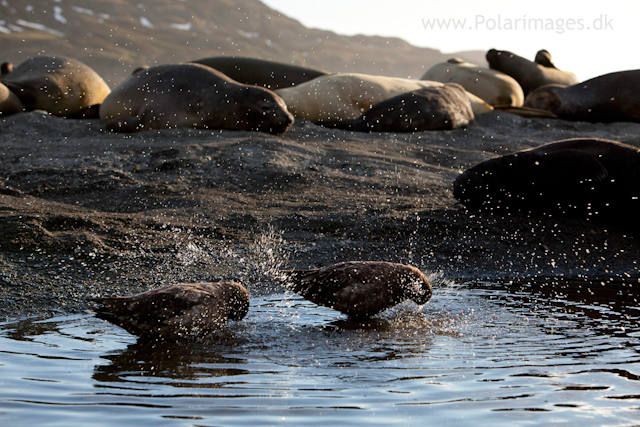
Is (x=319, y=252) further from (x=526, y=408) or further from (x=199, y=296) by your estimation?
(x=526, y=408)

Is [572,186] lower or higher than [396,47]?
lower

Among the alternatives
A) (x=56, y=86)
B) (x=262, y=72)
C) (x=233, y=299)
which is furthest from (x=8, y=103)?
(x=233, y=299)

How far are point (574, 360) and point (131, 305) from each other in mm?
1670

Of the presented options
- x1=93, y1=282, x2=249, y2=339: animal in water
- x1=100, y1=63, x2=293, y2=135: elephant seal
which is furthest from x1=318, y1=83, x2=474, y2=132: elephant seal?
x1=93, y1=282, x2=249, y2=339: animal in water

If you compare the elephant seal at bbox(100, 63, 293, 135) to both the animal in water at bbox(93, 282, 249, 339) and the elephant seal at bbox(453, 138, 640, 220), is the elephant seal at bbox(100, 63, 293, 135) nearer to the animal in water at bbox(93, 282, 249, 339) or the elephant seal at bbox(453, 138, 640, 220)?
the elephant seal at bbox(453, 138, 640, 220)

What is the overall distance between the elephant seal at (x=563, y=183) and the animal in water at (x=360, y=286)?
7.90ft

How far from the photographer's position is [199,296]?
118 inches

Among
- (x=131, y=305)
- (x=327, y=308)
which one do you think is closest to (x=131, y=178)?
(x=327, y=308)

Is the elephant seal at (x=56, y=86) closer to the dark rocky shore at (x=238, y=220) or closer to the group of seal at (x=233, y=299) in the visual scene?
the dark rocky shore at (x=238, y=220)

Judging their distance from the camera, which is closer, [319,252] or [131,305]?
[131,305]

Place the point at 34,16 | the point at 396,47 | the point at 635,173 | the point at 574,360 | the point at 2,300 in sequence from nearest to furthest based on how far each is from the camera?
the point at 574,360 → the point at 2,300 → the point at 635,173 → the point at 34,16 → the point at 396,47

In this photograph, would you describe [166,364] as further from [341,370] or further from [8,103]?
[8,103]

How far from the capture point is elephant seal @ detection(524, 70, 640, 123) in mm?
11492

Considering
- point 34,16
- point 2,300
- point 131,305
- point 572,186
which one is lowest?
point 2,300
